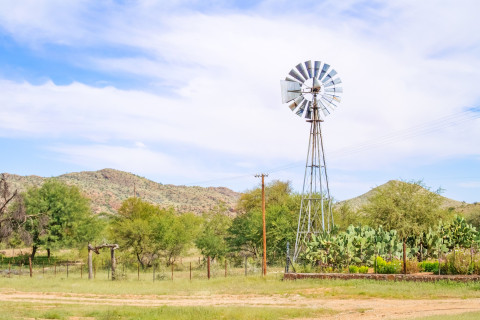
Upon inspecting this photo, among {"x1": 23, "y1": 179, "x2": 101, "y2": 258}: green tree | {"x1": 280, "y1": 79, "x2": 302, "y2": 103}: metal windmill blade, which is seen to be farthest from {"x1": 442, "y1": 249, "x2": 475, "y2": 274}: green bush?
{"x1": 23, "y1": 179, "x2": 101, "y2": 258}: green tree

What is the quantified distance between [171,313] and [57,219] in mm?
41653

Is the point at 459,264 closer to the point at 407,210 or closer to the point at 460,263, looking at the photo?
the point at 460,263

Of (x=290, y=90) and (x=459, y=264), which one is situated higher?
(x=290, y=90)

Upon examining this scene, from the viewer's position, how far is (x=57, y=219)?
2218 inches

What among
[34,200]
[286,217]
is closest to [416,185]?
[286,217]

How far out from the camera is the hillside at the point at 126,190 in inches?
4781

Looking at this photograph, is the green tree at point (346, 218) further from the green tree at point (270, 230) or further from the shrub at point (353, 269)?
the shrub at point (353, 269)

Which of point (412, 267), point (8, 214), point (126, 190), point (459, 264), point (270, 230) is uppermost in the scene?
point (126, 190)

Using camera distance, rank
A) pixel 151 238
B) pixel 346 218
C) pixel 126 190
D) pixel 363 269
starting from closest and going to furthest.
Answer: pixel 363 269 < pixel 151 238 < pixel 346 218 < pixel 126 190

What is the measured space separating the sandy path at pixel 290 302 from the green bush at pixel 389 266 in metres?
5.21

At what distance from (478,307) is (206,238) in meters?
39.4

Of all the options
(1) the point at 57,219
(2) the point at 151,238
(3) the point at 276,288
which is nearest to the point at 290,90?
(3) the point at 276,288

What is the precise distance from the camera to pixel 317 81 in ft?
117

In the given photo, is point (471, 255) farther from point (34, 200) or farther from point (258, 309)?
point (34, 200)
